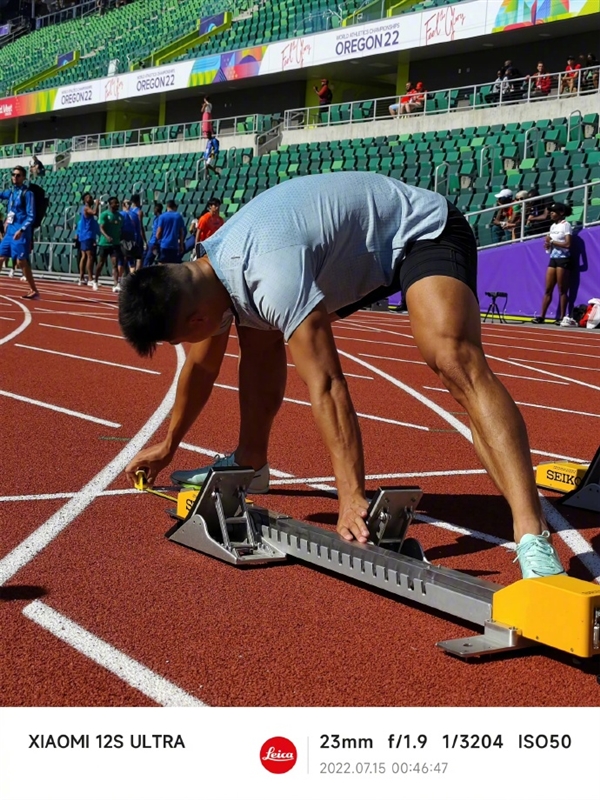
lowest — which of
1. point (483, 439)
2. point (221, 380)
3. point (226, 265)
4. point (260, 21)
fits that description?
point (221, 380)

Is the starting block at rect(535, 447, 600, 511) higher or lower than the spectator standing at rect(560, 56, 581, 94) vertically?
lower

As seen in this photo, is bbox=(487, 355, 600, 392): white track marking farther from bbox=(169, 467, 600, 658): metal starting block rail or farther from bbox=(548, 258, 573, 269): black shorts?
bbox=(169, 467, 600, 658): metal starting block rail

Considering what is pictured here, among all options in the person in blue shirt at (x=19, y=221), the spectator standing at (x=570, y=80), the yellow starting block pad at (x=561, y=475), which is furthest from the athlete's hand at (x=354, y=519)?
the spectator standing at (x=570, y=80)

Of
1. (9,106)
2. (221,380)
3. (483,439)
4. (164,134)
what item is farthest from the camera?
(9,106)

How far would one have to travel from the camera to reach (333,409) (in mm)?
3625

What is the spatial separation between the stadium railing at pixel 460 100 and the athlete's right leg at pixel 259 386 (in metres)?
20.0

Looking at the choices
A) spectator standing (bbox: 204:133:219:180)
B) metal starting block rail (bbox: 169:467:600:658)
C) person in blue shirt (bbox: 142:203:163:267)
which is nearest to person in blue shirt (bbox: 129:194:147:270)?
person in blue shirt (bbox: 142:203:163:267)

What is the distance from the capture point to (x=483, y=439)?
350 centimetres

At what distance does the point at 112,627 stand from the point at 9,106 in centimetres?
5154

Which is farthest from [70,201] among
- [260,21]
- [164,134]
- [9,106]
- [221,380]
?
[221,380]

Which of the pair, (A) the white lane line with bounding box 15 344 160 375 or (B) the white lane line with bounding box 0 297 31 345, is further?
(B) the white lane line with bounding box 0 297 31 345

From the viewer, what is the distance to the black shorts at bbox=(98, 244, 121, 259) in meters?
21.8
